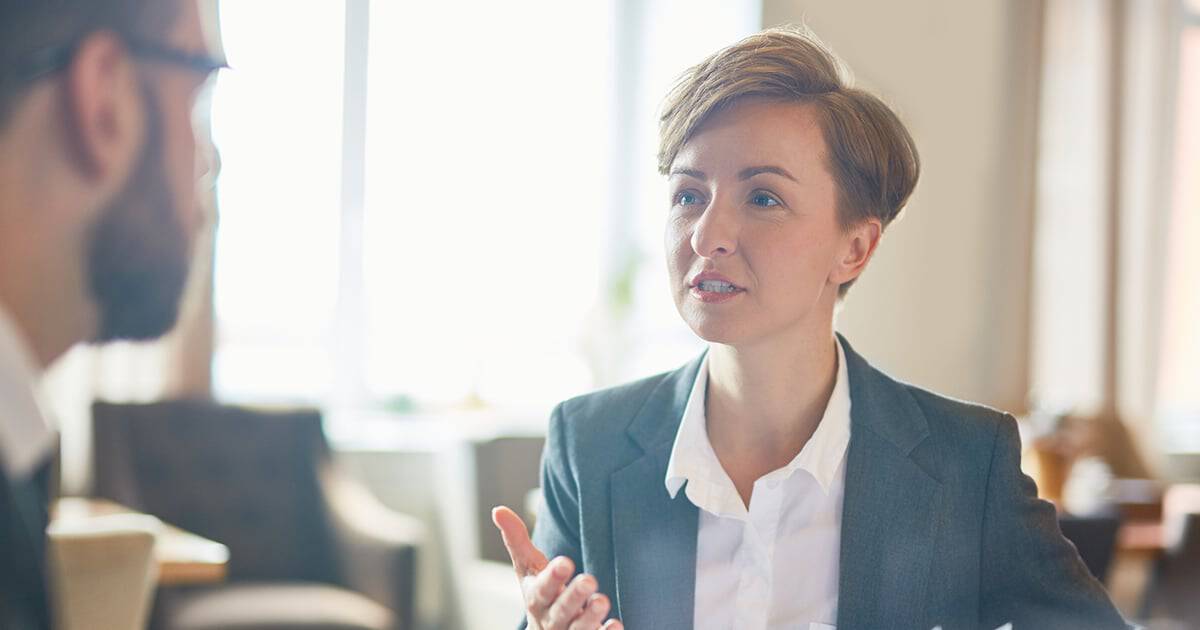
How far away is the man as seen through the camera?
0.59 m

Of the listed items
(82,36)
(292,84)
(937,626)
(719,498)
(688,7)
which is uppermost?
(688,7)

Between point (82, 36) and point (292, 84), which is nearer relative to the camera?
point (82, 36)

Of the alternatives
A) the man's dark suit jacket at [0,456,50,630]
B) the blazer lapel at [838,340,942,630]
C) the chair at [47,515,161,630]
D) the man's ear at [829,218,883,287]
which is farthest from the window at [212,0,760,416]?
the man's dark suit jacket at [0,456,50,630]

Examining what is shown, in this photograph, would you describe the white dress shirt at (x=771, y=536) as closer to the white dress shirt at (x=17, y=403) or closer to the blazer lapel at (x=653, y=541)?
the blazer lapel at (x=653, y=541)

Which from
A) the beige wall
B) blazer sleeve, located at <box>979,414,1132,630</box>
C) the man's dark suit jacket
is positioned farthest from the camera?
the beige wall

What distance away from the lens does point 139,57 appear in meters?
0.63

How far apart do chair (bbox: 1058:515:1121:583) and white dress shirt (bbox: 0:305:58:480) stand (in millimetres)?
2905

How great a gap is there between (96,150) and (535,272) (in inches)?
197

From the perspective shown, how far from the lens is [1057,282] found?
6.02 m

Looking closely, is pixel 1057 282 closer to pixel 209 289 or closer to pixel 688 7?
pixel 688 7

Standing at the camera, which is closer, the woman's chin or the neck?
the woman's chin

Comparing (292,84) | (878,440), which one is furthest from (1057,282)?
(878,440)

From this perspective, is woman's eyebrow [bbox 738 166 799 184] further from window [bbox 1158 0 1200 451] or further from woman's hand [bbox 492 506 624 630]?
window [bbox 1158 0 1200 451]

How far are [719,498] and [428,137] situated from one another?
401 centimetres
